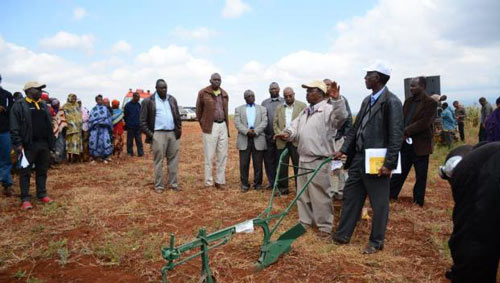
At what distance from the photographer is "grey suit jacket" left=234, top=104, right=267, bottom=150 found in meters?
7.13

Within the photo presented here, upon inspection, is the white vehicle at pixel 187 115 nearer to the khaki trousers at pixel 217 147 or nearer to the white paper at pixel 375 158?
the khaki trousers at pixel 217 147

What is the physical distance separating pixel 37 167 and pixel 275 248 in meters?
4.34

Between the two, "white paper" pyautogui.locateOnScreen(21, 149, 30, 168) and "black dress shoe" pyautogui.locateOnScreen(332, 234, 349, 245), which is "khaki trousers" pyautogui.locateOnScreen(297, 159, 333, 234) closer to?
"black dress shoe" pyautogui.locateOnScreen(332, 234, 349, 245)

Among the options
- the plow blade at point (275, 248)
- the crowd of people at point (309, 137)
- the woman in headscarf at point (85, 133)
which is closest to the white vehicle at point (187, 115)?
the woman in headscarf at point (85, 133)

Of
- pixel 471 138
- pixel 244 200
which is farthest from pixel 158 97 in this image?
pixel 471 138

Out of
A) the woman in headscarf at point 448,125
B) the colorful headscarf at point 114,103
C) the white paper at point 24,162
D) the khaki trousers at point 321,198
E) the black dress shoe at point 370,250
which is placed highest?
the colorful headscarf at point 114,103

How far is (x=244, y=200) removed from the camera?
21.5ft

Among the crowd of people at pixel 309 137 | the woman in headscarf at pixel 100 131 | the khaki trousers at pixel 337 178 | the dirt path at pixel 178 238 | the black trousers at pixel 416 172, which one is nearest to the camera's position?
the dirt path at pixel 178 238

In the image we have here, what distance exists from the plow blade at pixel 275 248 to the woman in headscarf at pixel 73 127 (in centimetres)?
778

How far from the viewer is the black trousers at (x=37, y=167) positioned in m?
5.86

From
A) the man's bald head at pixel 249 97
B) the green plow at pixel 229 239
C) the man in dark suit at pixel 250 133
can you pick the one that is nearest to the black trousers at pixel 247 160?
the man in dark suit at pixel 250 133

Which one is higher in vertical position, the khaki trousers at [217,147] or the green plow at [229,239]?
the khaki trousers at [217,147]

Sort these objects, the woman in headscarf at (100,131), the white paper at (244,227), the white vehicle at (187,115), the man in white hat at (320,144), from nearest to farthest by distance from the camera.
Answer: the white paper at (244,227) < the man in white hat at (320,144) < the woman in headscarf at (100,131) < the white vehicle at (187,115)

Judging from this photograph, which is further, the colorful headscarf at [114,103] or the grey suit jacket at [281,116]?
the colorful headscarf at [114,103]
